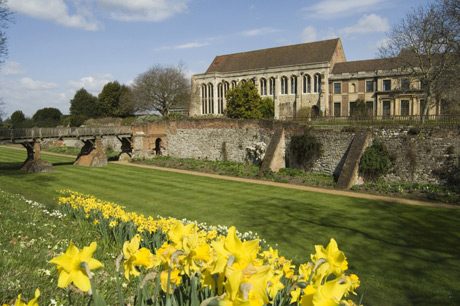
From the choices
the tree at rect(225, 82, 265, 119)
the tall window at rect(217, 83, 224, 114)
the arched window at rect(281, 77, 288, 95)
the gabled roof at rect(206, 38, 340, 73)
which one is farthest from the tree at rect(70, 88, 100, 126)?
the arched window at rect(281, 77, 288, 95)

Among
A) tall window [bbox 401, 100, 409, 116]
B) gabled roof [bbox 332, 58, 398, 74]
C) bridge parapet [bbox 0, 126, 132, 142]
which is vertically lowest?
bridge parapet [bbox 0, 126, 132, 142]

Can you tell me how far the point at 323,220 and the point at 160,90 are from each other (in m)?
46.1

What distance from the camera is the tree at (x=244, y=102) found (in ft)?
136

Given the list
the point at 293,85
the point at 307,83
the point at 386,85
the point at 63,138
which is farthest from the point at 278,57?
the point at 63,138

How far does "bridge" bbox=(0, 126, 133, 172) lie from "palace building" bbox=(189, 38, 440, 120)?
18293 millimetres

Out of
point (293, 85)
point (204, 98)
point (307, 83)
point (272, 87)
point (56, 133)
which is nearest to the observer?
point (56, 133)

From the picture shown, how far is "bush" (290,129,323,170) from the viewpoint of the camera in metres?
22.4

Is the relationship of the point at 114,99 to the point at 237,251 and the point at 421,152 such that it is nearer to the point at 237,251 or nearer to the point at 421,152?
the point at 421,152

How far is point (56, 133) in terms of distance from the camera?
84.3ft

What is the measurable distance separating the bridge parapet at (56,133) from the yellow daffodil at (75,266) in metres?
24.7

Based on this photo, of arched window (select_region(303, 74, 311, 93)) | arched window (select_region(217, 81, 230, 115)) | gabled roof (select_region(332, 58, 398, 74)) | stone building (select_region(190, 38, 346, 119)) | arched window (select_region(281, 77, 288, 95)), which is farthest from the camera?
arched window (select_region(217, 81, 230, 115))

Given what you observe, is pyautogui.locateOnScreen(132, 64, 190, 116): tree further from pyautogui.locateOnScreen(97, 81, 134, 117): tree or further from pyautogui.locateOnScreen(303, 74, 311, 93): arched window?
pyautogui.locateOnScreen(303, 74, 311, 93): arched window

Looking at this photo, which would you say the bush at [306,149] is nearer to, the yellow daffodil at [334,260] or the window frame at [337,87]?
the yellow daffodil at [334,260]

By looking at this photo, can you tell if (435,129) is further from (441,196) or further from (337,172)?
(337,172)
